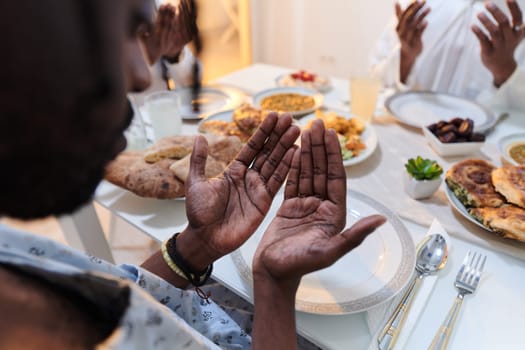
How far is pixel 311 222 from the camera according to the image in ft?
2.10

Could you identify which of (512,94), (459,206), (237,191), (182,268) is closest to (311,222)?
(237,191)

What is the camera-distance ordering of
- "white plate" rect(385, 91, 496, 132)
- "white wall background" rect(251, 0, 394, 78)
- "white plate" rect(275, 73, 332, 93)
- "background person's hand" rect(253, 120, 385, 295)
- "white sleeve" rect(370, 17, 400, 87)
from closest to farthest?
"background person's hand" rect(253, 120, 385, 295) < "white plate" rect(385, 91, 496, 132) < "white plate" rect(275, 73, 332, 93) < "white sleeve" rect(370, 17, 400, 87) < "white wall background" rect(251, 0, 394, 78)

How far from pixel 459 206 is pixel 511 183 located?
120 millimetres

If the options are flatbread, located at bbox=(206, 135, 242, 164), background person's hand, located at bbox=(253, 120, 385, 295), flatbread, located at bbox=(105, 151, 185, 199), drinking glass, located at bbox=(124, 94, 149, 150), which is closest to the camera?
background person's hand, located at bbox=(253, 120, 385, 295)

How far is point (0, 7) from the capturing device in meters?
0.21

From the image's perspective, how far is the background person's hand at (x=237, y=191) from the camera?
692 mm

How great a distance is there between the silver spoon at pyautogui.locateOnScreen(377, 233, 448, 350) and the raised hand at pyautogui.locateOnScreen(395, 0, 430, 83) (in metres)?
1.04

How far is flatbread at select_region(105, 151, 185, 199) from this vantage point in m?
0.82

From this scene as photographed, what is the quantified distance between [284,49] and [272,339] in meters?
3.36

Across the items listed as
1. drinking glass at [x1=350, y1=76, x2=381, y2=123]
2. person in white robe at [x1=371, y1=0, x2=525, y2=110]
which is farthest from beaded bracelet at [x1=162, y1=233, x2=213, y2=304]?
person in white robe at [x1=371, y1=0, x2=525, y2=110]

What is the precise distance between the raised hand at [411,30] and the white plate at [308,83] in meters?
0.35

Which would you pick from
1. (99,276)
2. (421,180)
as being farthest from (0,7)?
(421,180)

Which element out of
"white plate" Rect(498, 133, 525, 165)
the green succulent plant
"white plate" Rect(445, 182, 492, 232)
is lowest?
"white plate" Rect(445, 182, 492, 232)

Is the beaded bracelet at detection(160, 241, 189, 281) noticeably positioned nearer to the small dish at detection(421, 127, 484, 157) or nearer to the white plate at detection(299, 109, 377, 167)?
the white plate at detection(299, 109, 377, 167)
